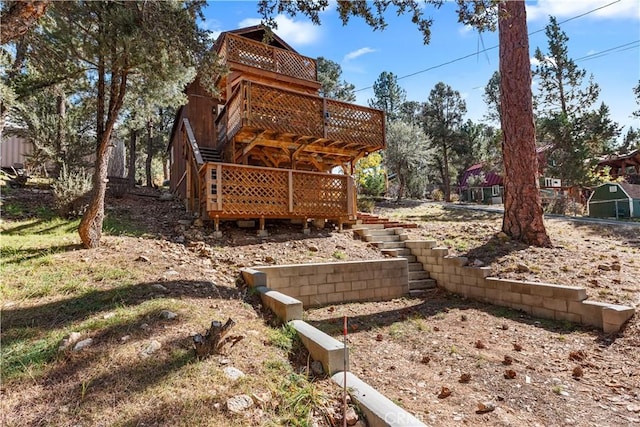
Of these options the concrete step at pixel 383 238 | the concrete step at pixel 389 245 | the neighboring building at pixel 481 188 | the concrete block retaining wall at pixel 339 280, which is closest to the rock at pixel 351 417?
the concrete block retaining wall at pixel 339 280

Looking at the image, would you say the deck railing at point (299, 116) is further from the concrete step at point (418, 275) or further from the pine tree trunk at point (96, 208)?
the concrete step at point (418, 275)

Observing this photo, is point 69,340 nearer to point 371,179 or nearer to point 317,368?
point 317,368

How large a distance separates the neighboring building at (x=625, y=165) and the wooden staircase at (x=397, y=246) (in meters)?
21.9

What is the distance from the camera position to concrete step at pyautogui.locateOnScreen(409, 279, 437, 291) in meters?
6.79

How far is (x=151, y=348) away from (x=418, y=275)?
18.6 ft

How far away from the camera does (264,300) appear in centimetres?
435

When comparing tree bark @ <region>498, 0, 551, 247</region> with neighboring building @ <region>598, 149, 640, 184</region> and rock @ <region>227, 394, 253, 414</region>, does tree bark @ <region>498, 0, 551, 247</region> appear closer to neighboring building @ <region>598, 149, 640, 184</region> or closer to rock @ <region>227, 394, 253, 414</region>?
rock @ <region>227, 394, 253, 414</region>

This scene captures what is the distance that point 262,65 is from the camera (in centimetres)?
1092

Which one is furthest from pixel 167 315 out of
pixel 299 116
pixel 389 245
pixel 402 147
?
pixel 402 147

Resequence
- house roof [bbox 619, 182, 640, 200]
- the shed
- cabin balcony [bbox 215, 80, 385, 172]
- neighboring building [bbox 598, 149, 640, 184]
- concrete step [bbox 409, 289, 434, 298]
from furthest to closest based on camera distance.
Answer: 1. neighboring building [bbox 598, 149, 640, 184]
2. house roof [bbox 619, 182, 640, 200]
3. the shed
4. cabin balcony [bbox 215, 80, 385, 172]
5. concrete step [bbox 409, 289, 434, 298]

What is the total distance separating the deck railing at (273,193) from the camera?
277 inches

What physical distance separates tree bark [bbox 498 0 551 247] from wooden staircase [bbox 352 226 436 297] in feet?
6.83

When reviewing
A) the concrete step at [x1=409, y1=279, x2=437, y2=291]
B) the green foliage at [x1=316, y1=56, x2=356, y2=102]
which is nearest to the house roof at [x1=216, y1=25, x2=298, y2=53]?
the green foliage at [x1=316, y1=56, x2=356, y2=102]

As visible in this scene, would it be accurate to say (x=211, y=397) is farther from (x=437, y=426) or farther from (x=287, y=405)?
(x=437, y=426)
